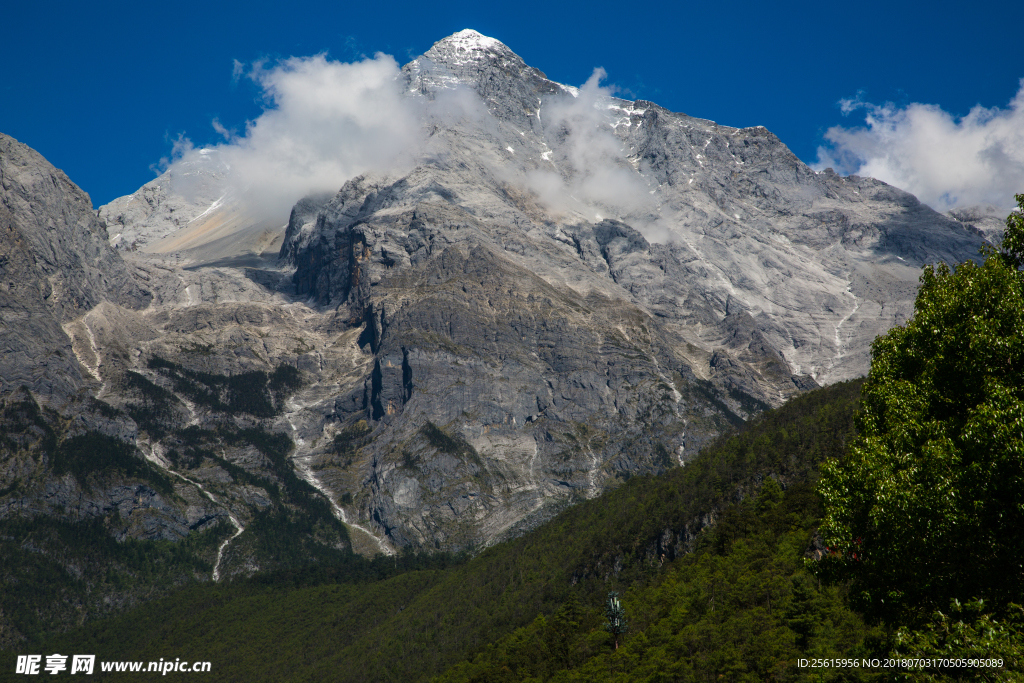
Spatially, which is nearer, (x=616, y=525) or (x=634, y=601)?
(x=634, y=601)

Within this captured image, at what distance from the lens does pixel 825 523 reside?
31766 millimetres

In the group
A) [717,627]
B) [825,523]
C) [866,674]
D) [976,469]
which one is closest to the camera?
[976,469]

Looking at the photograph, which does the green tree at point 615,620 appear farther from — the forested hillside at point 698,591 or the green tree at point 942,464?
the green tree at point 942,464

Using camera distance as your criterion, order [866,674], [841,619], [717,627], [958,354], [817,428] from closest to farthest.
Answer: [958,354], [866,674], [841,619], [717,627], [817,428]

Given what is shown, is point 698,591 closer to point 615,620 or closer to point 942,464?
point 615,620

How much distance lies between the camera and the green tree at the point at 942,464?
2564cm

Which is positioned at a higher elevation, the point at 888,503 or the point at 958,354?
the point at 958,354

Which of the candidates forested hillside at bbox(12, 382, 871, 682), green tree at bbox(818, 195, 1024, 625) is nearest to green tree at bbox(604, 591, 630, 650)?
forested hillside at bbox(12, 382, 871, 682)

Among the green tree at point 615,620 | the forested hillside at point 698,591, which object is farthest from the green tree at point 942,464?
the green tree at point 615,620

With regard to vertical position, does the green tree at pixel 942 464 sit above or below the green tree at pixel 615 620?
above

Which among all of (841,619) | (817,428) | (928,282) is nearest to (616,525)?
(817,428)

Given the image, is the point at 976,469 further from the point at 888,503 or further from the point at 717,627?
the point at 717,627

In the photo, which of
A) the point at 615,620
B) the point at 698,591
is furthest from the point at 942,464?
the point at 615,620

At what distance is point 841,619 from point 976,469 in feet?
207
